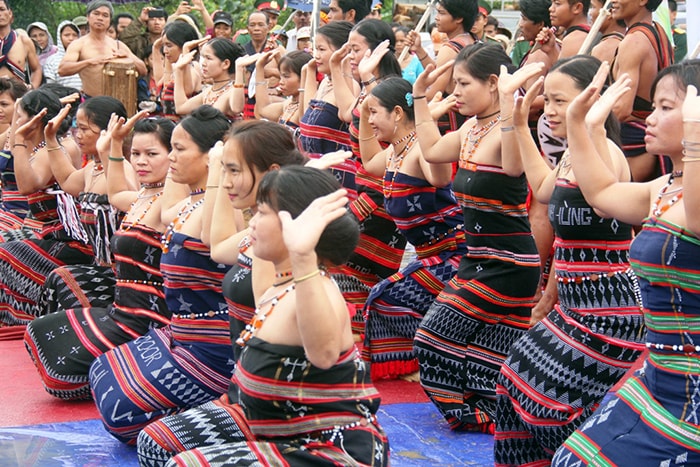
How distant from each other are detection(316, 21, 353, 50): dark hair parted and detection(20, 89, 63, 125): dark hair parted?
178 cm

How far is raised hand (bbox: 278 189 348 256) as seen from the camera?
274cm

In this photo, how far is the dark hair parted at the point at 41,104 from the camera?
670 centimetres

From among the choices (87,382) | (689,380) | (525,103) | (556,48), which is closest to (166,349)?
(87,382)

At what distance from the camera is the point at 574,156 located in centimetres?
341

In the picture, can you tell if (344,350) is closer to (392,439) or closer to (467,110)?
(392,439)

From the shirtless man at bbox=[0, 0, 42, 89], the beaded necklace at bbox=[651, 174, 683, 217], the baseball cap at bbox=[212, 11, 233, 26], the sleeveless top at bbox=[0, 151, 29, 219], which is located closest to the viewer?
the beaded necklace at bbox=[651, 174, 683, 217]

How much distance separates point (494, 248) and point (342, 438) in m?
1.74

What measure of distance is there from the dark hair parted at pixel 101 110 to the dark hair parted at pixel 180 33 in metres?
3.60

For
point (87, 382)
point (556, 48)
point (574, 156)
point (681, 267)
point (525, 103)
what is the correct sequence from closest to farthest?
point (681, 267)
point (574, 156)
point (525, 103)
point (87, 382)
point (556, 48)

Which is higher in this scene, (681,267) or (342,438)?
(681,267)

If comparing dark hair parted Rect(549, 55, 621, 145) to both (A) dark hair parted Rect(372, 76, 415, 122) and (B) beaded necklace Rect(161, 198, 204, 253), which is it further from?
(B) beaded necklace Rect(161, 198, 204, 253)

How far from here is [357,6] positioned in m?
8.20

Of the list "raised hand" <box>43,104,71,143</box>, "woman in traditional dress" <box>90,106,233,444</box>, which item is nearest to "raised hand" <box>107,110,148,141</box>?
"raised hand" <box>43,104,71,143</box>

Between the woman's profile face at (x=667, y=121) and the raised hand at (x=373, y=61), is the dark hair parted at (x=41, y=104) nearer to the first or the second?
the raised hand at (x=373, y=61)
